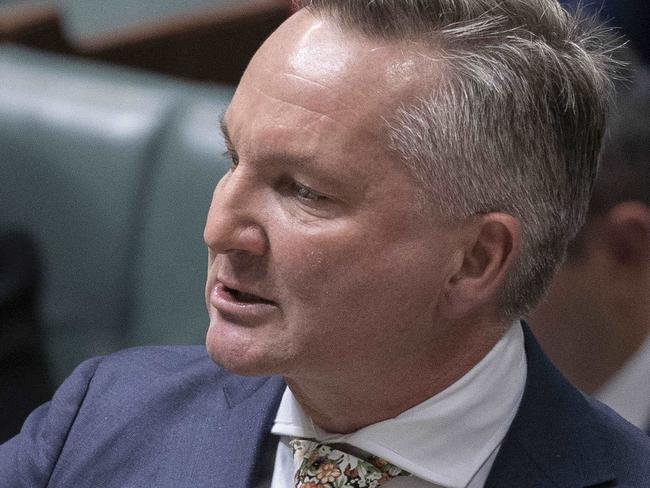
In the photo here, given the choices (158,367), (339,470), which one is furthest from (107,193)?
(339,470)

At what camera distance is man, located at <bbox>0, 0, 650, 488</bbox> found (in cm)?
107

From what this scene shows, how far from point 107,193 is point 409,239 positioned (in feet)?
4.37

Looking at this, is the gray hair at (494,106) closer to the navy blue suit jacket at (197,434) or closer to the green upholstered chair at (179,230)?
the navy blue suit jacket at (197,434)

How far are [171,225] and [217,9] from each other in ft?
3.00

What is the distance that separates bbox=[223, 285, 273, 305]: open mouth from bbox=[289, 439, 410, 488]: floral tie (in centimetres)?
18

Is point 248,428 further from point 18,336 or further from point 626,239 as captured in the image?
point 18,336

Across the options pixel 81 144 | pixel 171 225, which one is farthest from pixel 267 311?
pixel 81 144

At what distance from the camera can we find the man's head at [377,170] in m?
1.06

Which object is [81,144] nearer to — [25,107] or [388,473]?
[25,107]

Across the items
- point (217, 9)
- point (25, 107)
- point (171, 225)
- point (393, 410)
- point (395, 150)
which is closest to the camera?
point (395, 150)

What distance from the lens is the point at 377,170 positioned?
1068mm

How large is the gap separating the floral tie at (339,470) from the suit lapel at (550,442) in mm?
101

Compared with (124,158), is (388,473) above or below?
above

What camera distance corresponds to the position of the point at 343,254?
3.53 ft
